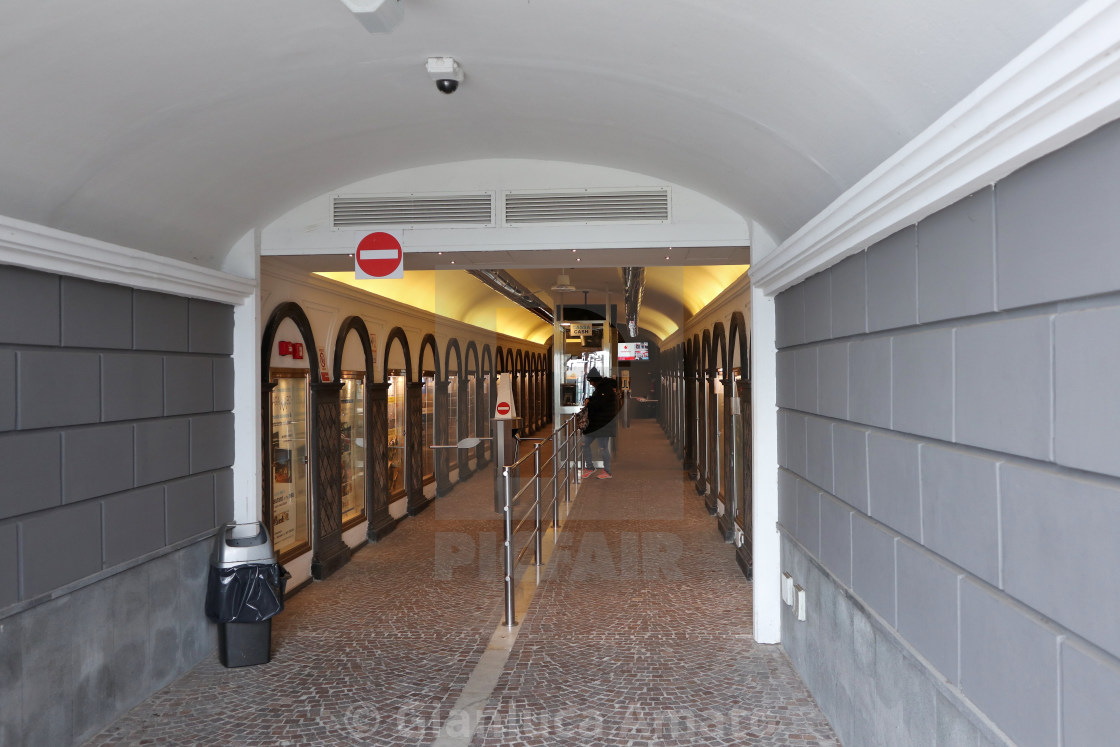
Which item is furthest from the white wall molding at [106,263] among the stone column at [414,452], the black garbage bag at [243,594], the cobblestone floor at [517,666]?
the stone column at [414,452]

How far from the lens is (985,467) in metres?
2.03

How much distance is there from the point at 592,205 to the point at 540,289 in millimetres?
8695

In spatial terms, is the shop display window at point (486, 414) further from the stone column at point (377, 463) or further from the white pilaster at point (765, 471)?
the white pilaster at point (765, 471)

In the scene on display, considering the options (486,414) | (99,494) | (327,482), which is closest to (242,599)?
(99,494)

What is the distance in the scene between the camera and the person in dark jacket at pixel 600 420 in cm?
1194

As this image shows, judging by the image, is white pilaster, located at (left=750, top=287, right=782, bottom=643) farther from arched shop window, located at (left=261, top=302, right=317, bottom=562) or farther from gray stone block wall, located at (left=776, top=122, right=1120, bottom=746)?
arched shop window, located at (left=261, top=302, right=317, bottom=562)

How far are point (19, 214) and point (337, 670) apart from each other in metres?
2.80

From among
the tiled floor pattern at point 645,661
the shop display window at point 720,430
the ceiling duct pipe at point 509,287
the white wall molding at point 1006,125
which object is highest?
the ceiling duct pipe at point 509,287

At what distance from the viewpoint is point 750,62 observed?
8.97 ft

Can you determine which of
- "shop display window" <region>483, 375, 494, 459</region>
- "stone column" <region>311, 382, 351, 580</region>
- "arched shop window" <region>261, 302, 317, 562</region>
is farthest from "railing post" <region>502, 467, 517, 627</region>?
"shop display window" <region>483, 375, 494, 459</region>

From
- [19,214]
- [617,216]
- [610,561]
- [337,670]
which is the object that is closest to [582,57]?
[617,216]

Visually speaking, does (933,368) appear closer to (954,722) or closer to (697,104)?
(954,722)

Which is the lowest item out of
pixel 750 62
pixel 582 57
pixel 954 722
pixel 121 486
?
pixel 954 722

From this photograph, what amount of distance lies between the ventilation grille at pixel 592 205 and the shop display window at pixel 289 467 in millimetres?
2360
